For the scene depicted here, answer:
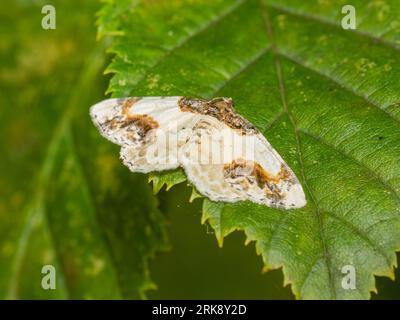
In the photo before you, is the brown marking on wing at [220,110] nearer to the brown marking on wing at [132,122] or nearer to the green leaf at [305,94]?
the green leaf at [305,94]

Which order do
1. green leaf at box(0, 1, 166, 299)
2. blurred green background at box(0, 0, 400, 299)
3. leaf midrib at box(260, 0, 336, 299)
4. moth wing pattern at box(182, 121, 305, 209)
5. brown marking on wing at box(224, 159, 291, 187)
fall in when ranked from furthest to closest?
blurred green background at box(0, 0, 400, 299) < green leaf at box(0, 1, 166, 299) < brown marking on wing at box(224, 159, 291, 187) < moth wing pattern at box(182, 121, 305, 209) < leaf midrib at box(260, 0, 336, 299)

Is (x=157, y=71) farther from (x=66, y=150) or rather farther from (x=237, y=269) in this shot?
(x=237, y=269)

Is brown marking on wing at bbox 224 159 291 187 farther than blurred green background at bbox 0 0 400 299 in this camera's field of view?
No

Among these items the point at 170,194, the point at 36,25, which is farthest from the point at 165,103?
the point at 36,25

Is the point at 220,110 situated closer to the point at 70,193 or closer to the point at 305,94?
the point at 305,94

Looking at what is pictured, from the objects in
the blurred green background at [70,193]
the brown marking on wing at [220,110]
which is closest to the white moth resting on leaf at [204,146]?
the brown marking on wing at [220,110]

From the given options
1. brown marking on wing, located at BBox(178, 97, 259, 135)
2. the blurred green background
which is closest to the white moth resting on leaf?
brown marking on wing, located at BBox(178, 97, 259, 135)

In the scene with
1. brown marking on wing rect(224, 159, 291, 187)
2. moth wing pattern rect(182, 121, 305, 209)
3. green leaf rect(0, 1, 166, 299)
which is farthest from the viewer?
green leaf rect(0, 1, 166, 299)

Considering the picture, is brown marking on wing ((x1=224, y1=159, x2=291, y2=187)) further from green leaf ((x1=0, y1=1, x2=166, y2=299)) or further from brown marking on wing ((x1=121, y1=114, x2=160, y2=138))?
green leaf ((x1=0, y1=1, x2=166, y2=299))
